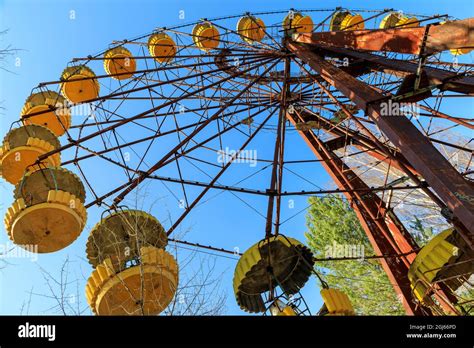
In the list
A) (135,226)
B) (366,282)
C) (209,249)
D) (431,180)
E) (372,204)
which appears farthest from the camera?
(366,282)

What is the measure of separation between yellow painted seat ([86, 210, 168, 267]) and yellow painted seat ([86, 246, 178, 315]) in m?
0.97

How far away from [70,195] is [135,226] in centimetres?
160

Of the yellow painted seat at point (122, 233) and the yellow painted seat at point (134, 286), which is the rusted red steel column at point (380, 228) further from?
Result: the yellow painted seat at point (134, 286)

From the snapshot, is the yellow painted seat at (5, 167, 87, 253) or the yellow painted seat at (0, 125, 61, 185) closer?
the yellow painted seat at (5, 167, 87, 253)

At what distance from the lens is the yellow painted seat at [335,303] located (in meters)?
7.60

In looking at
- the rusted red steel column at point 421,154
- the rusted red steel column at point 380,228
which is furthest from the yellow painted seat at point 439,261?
the rusted red steel column at point 380,228

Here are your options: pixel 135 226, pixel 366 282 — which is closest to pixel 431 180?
pixel 135 226

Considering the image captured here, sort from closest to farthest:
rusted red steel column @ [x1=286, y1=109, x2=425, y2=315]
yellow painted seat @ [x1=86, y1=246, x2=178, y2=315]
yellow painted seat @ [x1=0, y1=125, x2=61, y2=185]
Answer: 1. yellow painted seat @ [x1=86, y1=246, x2=178, y2=315]
2. yellow painted seat @ [x1=0, y1=125, x2=61, y2=185]
3. rusted red steel column @ [x1=286, y1=109, x2=425, y2=315]

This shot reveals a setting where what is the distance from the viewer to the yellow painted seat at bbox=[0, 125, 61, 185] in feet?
37.1

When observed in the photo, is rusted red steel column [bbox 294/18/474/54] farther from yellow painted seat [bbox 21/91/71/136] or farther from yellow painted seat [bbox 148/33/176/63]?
yellow painted seat [bbox 21/91/71/136]


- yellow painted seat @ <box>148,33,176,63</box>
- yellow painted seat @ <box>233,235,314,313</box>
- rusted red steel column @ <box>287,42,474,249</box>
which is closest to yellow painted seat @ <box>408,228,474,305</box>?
rusted red steel column @ <box>287,42,474,249</box>
